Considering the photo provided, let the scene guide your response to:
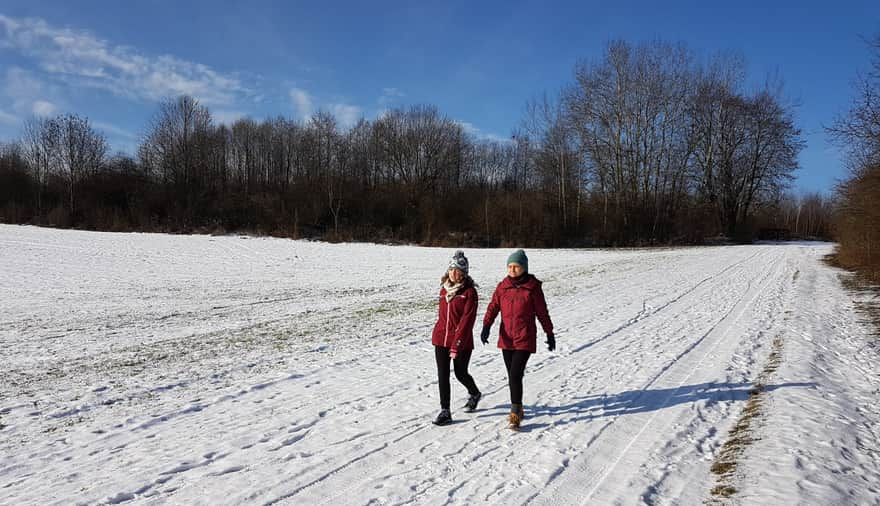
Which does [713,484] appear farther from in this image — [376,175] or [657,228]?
[376,175]

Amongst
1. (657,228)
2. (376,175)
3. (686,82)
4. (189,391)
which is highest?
(686,82)

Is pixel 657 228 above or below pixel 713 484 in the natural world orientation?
above

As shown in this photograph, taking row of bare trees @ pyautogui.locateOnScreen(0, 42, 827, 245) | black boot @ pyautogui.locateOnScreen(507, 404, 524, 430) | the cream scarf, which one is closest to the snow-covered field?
black boot @ pyautogui.locateOnScreen(507, 404, 524, 430)

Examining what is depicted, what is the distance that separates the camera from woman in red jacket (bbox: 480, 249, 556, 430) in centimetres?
542

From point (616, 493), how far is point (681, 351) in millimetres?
5478

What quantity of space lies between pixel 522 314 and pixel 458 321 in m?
0.70

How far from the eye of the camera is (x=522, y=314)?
5453 mm

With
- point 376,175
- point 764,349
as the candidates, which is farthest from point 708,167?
point 764,349

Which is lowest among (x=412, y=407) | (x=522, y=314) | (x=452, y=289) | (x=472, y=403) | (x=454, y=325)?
(x=412, y=407)

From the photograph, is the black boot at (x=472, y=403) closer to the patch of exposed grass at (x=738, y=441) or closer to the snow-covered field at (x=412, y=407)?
the snow-covered field at (x=412, y=407)

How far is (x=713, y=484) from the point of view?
4.21 meters

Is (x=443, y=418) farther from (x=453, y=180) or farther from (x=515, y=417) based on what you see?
(x=453, y=180)

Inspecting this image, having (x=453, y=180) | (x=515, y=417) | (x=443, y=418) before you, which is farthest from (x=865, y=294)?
(x=453, y=180)

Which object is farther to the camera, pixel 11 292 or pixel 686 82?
pixel 686 82
